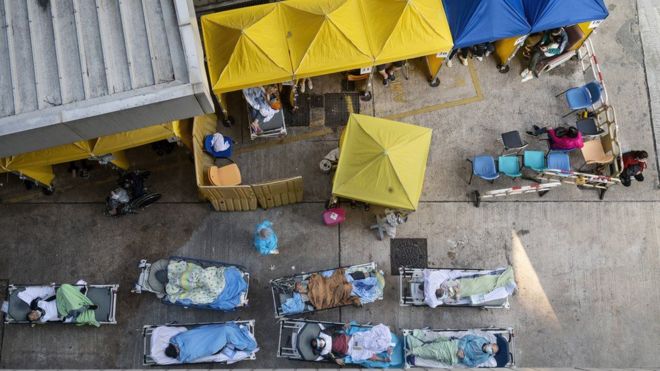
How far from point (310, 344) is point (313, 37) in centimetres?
643

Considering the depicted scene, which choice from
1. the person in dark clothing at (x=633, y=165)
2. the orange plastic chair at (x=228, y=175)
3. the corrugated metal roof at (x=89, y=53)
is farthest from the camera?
the person in dark clothing at (x=633, y=165)

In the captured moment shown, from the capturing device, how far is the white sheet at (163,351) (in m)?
10.4

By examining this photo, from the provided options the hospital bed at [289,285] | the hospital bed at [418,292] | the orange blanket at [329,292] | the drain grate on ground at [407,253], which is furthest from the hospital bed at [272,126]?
the hospital bed at [418,292]

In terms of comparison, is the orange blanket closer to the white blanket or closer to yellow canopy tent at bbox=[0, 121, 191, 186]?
the white blanket

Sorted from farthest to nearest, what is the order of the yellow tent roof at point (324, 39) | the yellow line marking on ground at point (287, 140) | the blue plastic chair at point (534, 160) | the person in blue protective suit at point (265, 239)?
the yellow line marking on ground at point (287, 140)
the blue plastic chair at point (534, 160)
the person in blue protective suit at point (265, 239)
the yellow tent roof at point (324, 39)

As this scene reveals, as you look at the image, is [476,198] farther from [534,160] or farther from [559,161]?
[559,161]

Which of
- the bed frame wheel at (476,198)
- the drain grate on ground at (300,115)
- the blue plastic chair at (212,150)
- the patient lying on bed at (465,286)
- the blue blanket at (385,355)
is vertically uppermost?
the drain grate on ground at (300,115)

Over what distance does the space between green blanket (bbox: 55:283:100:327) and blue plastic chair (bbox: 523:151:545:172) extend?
10.00m

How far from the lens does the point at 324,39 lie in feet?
36.2

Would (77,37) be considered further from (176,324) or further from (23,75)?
(176,324)

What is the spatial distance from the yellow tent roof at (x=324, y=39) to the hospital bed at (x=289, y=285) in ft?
14.0

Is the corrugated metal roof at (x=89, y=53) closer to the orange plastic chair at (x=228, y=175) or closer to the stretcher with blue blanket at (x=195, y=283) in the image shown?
the orange plastic chair at (x=228, y=175)

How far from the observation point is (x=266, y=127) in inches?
474

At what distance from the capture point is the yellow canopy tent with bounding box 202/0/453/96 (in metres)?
10.9
